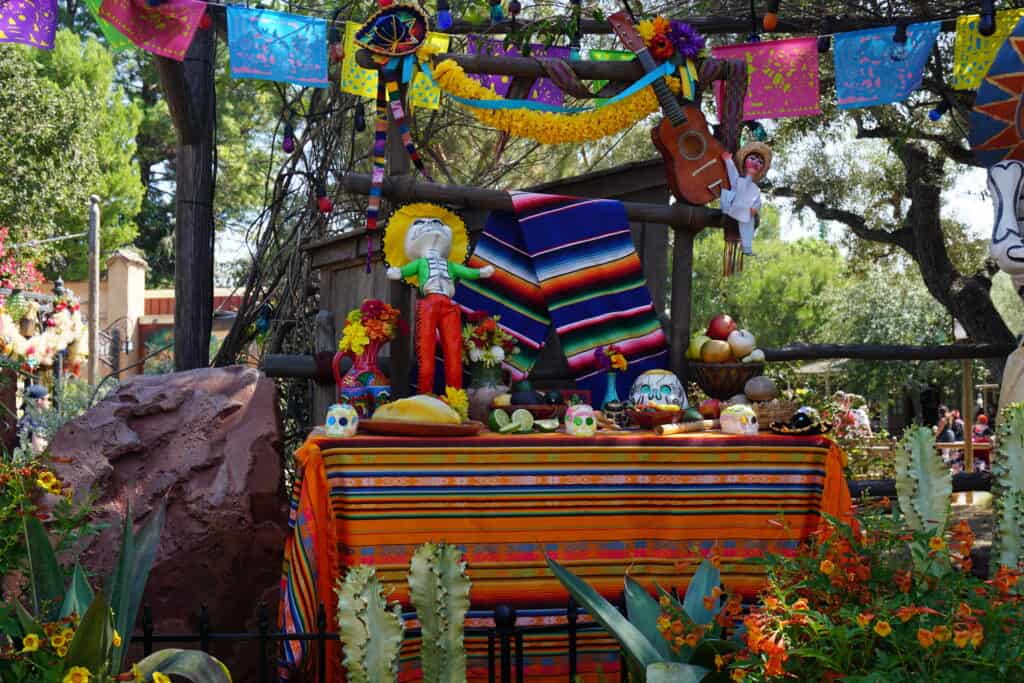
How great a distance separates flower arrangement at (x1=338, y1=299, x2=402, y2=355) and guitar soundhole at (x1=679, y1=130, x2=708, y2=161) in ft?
5.72

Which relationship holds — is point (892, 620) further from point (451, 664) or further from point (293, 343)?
point (293, 343)

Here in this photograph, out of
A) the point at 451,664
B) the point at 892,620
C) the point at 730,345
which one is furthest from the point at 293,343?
the point at 892,620

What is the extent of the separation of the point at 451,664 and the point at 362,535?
1201 mm

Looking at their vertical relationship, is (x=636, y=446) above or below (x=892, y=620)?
above

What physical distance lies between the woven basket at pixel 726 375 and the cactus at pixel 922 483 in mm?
1984

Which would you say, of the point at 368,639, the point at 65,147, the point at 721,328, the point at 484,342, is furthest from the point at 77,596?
the point at 65,147

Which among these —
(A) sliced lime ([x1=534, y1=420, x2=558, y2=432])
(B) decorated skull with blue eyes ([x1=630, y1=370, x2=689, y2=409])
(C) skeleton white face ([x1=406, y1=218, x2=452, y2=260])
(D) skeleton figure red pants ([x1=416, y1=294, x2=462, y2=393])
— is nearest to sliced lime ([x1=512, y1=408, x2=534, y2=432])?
(A) sliced lime ([x1=534, y1=420, x2=558, y2=432])

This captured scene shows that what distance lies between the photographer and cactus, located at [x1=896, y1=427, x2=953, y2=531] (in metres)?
3.14

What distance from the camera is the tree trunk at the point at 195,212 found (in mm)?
7477

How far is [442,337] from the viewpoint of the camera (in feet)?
16.0

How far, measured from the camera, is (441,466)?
407 centimetres

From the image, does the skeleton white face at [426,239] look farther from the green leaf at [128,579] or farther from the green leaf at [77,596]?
the green leaf at [77,596]

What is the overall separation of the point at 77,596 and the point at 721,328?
3431 millimetres

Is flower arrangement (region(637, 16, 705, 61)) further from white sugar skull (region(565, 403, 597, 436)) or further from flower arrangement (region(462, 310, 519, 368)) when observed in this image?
white sugar skull (region(565, 403, 597, 436))
